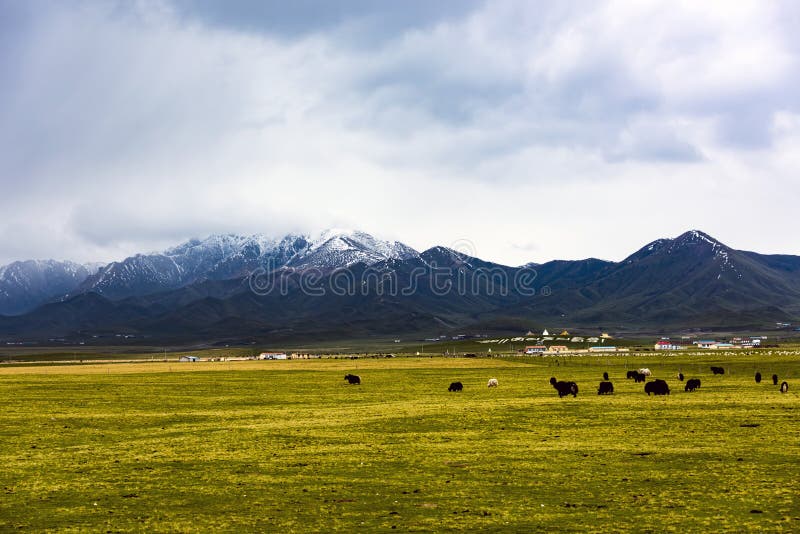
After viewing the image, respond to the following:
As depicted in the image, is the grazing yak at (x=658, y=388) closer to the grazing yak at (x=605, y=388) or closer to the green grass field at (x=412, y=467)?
the grazing yak at (x=605, y=388)

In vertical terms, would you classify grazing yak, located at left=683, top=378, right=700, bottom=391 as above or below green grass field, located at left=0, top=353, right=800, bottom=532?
below

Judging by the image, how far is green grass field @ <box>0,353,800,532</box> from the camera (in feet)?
54.6

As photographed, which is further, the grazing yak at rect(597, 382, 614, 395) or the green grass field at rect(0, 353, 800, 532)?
the grazing yak at rect(597, 382, 614, 395)

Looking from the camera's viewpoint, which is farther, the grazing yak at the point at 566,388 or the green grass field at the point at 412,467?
the grazing yak at the point at 566,388

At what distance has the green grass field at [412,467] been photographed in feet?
54.6

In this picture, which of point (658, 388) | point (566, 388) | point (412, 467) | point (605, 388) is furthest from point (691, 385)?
point (412, 467)

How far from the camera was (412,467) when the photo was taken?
22.5 meters

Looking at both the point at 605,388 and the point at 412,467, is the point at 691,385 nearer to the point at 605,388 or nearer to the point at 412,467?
the point at 605,388

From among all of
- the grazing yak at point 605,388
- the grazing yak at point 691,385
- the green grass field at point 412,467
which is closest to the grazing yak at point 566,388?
the grazing yak at point 605,388

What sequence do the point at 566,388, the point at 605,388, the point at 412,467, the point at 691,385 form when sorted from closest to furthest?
the point at 412,467, the point at 566,388, the point at 605,388, the point at 691,385

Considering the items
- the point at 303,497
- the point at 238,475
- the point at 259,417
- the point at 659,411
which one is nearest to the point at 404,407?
the point at 259,417

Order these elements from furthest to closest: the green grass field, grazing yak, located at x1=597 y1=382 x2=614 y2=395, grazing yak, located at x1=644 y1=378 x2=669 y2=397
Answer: grazing yak, located at x1=597 y1=382 x2=614 y2=395 → grazing yak, located at x1=644 y1=378 x2=669 y2=397 → the green grass field

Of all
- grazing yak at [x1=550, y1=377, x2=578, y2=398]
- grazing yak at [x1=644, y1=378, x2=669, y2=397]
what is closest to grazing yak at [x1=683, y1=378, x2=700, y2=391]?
grazing yak at [x1=644, y1=378, x2=669, y2=397]

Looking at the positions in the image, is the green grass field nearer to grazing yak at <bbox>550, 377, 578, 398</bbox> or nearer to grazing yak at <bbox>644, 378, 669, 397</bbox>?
grazing yak at <bbox>550, 377, 578, 398</bbox>
